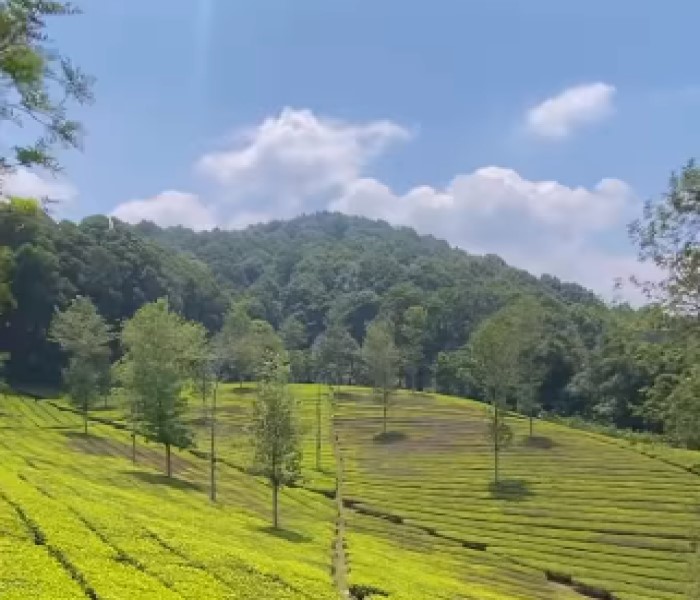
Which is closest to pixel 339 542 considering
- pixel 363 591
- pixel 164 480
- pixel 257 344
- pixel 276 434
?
pixel 276 434

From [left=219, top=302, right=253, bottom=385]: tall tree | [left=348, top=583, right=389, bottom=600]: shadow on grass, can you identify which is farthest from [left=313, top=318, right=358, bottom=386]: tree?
[left=348, top=583, right=389, bottom=600]: shadow on grass

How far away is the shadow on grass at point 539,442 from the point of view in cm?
10588

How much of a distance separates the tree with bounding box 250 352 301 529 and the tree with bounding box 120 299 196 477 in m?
17.5

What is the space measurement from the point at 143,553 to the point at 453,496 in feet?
189

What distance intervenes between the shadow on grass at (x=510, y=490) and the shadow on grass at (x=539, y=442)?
19.2m

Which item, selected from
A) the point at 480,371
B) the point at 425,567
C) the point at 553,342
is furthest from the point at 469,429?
the point at 425,567

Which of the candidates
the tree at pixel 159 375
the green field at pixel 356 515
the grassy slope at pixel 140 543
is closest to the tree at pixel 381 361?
the green field at pixel 356 515

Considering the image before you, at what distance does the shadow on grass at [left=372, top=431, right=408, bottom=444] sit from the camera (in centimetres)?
11094

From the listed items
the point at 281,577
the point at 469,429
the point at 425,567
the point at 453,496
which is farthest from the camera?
the point at 469,429

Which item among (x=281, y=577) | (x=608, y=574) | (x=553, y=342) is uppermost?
(x=553, y=342)

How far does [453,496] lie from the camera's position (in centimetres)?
8212

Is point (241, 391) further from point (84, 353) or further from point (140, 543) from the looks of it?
point (140, 543)

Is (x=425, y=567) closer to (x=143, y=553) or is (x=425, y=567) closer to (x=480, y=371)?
(x=143, y=553)

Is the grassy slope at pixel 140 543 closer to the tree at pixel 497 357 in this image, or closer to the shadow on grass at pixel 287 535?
the shadow on grass at pixel 287 535
